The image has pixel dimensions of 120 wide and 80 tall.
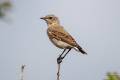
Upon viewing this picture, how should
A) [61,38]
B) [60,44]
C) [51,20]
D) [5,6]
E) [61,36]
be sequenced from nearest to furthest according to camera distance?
[5,6] < [60,44] < [61,38] < [61,36] < [51,20]

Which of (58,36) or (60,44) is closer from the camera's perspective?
(60,44)

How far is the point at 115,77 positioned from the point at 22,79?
1.32 meters

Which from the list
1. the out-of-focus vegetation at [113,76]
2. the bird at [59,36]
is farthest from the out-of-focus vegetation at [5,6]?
the bird at [59,36]

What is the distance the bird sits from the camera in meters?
9.52

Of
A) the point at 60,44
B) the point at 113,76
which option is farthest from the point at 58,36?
the point at 113,76

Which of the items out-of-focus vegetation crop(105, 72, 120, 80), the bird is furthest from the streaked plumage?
out-of-focus vegetation crop(105, 72, 120, 80)

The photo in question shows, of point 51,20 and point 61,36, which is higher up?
point 51,20

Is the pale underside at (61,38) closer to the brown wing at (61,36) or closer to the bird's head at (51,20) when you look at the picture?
the brown wing at (61,36)

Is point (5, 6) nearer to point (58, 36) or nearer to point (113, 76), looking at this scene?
point (113, 76)

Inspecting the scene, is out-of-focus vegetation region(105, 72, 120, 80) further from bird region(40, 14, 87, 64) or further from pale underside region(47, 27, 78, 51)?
pale underside region(47, 27, 78, 51)

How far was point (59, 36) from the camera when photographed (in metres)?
10.7

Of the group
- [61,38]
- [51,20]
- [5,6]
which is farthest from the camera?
[51,20]

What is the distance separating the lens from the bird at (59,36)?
31.2ft

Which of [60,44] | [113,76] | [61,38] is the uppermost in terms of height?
[61,38]
